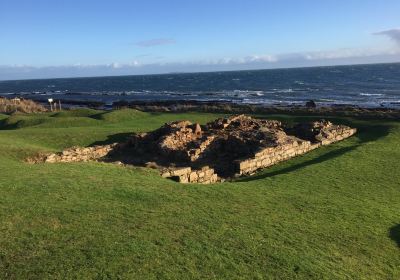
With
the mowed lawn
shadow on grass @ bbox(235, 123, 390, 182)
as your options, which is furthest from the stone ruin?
the mowed lawn

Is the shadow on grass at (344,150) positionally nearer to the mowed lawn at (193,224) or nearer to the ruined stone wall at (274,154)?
the mowed lawn at (193,224)

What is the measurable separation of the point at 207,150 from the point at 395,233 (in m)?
14.4

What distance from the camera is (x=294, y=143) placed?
27.7 meters

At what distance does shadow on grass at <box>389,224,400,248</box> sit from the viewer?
560 inches

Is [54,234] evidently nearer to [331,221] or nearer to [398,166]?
[331,221]

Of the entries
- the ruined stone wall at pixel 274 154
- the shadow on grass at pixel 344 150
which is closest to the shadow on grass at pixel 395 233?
the shadow on grass at pixel 344 150

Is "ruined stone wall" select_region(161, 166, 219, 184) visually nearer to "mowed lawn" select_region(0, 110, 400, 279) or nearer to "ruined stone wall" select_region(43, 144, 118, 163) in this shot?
"mowed lawn" select_region(0, 110, 400, 279)

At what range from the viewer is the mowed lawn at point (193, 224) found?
10.6m

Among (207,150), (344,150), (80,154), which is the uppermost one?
(80,154)

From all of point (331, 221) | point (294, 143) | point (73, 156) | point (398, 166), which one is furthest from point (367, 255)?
point (73, 156)

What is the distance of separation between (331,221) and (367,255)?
2.45 metres

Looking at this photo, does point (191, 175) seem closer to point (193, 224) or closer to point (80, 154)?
point (80, 154)

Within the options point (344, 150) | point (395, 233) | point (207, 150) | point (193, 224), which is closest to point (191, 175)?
point (207, 150)

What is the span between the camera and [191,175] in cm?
2186
